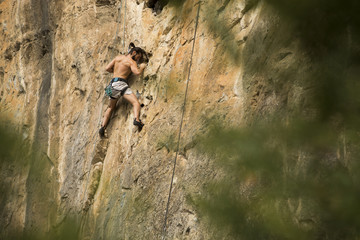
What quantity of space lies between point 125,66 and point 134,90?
1.31 feet

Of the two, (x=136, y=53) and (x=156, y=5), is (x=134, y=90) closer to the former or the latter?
(x=136, y=53)

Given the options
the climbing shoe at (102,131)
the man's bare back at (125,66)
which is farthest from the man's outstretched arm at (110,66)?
the climbing shoe at (102,131)

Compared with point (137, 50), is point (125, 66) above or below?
below

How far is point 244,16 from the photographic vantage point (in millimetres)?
5074

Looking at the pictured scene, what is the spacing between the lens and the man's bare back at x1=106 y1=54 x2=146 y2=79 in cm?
695

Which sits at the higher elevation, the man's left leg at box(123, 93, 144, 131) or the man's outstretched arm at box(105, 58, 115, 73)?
the man's outstretched arm at box(105, 58, 115, 73)

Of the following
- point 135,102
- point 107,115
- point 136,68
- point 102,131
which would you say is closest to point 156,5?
Result: point 136,68

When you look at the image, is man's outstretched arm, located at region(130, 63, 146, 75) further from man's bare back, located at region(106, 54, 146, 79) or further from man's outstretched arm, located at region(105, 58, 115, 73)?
man's outstretched arm, located at region(105, 58, 115, 73)

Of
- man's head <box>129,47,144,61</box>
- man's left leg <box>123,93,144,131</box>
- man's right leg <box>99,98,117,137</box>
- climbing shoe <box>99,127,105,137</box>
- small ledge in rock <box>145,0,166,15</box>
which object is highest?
small ledge in rock <box>145,0,166,15</box>

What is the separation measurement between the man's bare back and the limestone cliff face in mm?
177

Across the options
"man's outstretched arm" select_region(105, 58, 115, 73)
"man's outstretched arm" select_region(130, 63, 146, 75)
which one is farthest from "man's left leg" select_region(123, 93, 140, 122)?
"man's outstretched arm" select_region(105, 58, 115, 73)

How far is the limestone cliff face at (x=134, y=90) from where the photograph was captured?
348 cm

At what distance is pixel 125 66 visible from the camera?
279 inches

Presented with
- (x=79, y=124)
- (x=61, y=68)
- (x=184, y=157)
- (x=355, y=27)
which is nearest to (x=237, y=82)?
(x=184, y=157)
